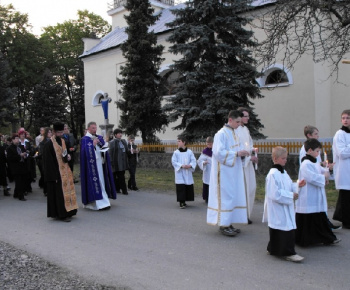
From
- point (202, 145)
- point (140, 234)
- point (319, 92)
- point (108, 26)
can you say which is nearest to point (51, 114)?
point (108, 26)

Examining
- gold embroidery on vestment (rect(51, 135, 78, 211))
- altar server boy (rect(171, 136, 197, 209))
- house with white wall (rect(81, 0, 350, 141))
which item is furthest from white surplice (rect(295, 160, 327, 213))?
house with white wall (rect(81, 0, 350, 141))

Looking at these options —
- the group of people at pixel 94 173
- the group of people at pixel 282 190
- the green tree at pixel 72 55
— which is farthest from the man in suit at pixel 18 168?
the green tree at pixel 72 55

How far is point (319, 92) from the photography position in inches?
751

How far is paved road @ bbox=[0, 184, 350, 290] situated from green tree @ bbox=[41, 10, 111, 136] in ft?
113

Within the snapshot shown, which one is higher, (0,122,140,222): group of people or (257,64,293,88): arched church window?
(257,64,293,88): arched church window

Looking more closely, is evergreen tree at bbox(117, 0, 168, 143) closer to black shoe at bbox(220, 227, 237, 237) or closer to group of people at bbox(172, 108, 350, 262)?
group of people at bbox(172, 108, 350, 262)

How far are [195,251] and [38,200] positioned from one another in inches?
263

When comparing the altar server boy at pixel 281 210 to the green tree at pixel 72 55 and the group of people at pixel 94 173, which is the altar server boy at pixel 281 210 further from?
the green tree at pixel 72 55

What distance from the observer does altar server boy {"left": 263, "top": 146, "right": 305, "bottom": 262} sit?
16.5ft

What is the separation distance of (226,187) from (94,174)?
3961 mm

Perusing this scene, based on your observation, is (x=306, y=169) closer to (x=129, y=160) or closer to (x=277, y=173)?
(x=277, y=173)

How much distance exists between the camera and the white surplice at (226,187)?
6340 mm

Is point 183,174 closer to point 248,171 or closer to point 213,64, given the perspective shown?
point 248,171

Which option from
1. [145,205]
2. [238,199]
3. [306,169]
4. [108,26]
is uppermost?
[108,26]
